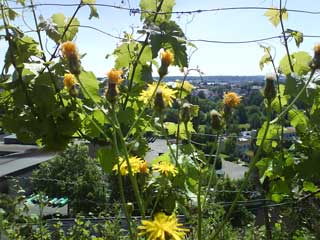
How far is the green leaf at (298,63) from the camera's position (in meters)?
1.65

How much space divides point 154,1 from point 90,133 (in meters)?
0.50

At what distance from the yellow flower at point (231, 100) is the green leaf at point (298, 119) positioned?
0.65 m

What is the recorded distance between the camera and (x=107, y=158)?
136 cm

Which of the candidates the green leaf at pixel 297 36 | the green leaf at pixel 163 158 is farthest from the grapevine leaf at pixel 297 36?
the green leaf at pixel 163 158

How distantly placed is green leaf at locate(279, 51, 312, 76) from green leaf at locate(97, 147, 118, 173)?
72 centimetres

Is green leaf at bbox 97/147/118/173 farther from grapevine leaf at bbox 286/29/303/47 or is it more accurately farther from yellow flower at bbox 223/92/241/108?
grapevine leaf at bbox 286/29/303/47

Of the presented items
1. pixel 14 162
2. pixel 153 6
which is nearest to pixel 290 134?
pixel 153 6

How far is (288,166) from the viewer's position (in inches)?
65.9

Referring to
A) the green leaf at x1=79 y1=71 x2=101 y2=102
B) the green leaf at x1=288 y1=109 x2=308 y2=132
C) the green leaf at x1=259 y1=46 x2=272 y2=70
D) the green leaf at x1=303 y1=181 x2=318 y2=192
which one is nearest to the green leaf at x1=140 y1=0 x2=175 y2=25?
the green leaf at x1=79 y1=71 x2=101 y2=102

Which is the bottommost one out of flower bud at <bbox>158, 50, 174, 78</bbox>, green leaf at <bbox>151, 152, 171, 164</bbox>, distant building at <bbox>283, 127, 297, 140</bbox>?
green leaf at <bbox>151, 152, 171, 164</bbox>

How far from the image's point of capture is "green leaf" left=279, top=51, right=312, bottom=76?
165 centimetres

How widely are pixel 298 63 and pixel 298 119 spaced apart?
20 centimetres

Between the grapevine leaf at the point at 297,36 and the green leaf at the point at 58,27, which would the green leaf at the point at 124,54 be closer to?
the green leaf at the point at 58,27

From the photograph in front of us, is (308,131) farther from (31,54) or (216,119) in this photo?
(31,54)
